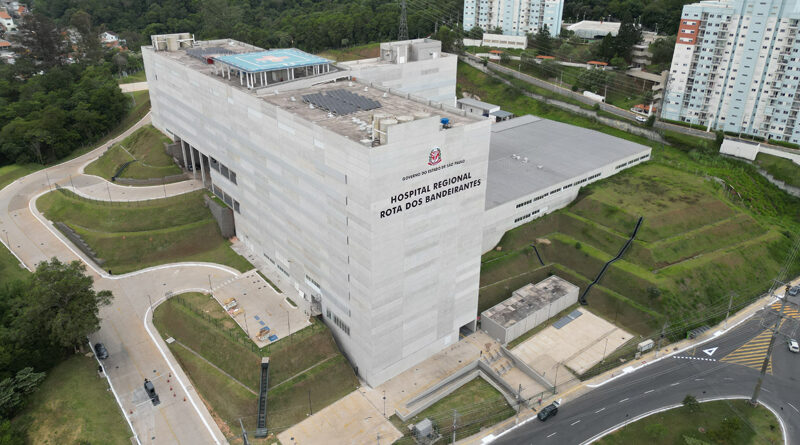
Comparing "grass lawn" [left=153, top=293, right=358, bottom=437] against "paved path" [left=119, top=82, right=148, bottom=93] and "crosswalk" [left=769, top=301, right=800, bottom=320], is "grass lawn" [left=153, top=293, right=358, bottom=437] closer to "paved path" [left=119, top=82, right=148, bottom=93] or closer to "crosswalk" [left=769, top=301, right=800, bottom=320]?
"crosswalk" [left=769, top=301, right=800, bottom=320]

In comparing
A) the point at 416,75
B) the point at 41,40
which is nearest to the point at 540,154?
the point at 416,75

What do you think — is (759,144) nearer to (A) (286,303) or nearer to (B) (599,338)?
(B) (599,338)

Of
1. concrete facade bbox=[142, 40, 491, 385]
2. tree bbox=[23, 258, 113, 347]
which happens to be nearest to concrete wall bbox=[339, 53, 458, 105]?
concrete facade bbox=[142, 40, 491, 385]

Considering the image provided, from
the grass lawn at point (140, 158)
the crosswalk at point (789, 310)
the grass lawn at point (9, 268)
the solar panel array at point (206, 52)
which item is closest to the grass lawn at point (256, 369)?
the grass lawn at point (9, 268)

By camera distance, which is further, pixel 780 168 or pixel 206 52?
pixel 780 168

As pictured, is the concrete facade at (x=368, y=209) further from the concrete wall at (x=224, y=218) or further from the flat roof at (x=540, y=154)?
the flat roof at (x=540, y=154)

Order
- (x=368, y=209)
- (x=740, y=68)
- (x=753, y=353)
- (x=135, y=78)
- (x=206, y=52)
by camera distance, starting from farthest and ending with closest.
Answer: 1. (x=135, y=78)
2. (x=740, y=68)
3. (x=206, y=52)
4. (x=753, y=353)
5. (x=368, y=209)

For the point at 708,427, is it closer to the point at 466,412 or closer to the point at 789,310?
the point at 466,412
